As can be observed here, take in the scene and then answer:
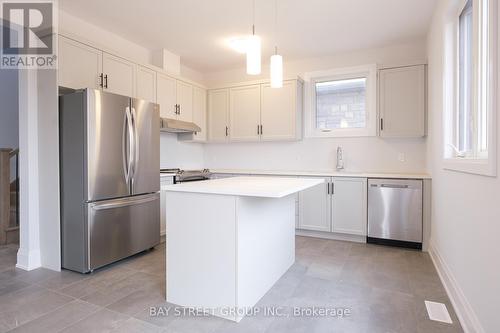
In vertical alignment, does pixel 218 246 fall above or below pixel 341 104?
below

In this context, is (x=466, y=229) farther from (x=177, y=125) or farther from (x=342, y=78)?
(x=177, y=125)

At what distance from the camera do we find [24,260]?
287 cm

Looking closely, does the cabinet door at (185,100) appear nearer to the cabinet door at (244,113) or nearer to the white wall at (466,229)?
the cabinet door at (244,113)

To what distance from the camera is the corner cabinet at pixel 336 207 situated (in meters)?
3.74

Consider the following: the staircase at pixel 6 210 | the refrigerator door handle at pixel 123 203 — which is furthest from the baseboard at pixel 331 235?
the staircase at pixel 6 210

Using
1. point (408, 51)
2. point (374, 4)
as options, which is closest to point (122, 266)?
point (374, 4)

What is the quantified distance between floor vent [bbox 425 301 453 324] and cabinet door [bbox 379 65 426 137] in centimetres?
217

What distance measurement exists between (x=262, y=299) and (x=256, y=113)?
301 centimetres

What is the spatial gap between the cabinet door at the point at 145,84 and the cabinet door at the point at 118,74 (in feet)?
0.29

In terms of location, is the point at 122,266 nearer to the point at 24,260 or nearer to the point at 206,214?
the point at 24,260

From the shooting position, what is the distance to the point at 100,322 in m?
1.92

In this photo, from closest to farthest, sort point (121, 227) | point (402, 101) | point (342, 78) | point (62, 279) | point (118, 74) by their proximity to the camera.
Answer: point (62, 279), point (121, 227), point (118, 74), point (402, 101), point (342, 78)

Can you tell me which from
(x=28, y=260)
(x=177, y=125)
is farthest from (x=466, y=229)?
(x=28, y=260)

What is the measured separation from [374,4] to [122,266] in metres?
3.67
